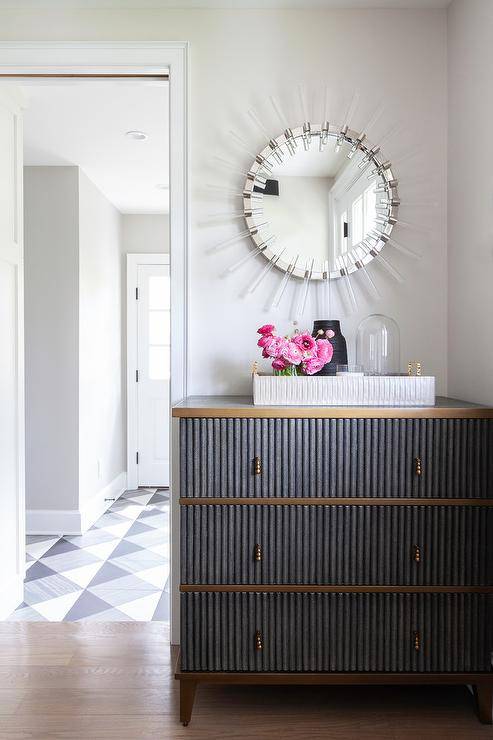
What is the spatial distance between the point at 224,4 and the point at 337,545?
2.01 m

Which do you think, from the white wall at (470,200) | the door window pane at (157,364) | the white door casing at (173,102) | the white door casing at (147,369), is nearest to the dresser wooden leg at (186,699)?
the white door casing at (173,102)

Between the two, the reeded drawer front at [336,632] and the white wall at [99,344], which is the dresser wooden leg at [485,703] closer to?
the reeded drawer front at [336,632]

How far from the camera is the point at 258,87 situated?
7.14ft

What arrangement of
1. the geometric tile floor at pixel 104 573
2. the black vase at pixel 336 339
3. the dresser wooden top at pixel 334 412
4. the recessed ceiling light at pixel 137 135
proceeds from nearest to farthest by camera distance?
the dresser wooden top at pixel 334 412 < the black vase at pixel 336 339 < the geometric tile floor at pixel 104 573 < the recessed ceiling light at pixel 137 135

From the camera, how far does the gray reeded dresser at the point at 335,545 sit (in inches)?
67.7

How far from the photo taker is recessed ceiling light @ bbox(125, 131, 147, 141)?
11.4ft

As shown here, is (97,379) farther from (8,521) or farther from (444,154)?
(444,154)

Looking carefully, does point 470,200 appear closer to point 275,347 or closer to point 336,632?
point 275,347

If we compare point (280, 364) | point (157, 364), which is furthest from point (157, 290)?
point (280, 364)

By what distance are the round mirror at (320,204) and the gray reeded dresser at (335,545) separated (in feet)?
2.47

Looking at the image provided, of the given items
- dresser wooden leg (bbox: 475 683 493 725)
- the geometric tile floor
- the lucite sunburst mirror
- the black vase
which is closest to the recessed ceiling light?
the lucite sunburst mirror

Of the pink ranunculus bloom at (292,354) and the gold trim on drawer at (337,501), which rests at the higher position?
the pink ranunculus bloom at (292,354)

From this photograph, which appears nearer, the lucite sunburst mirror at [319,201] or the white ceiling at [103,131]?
the lucite sunburst mirror at [319,201]

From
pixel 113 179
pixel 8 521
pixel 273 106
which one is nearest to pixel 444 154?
pixel 273 106
